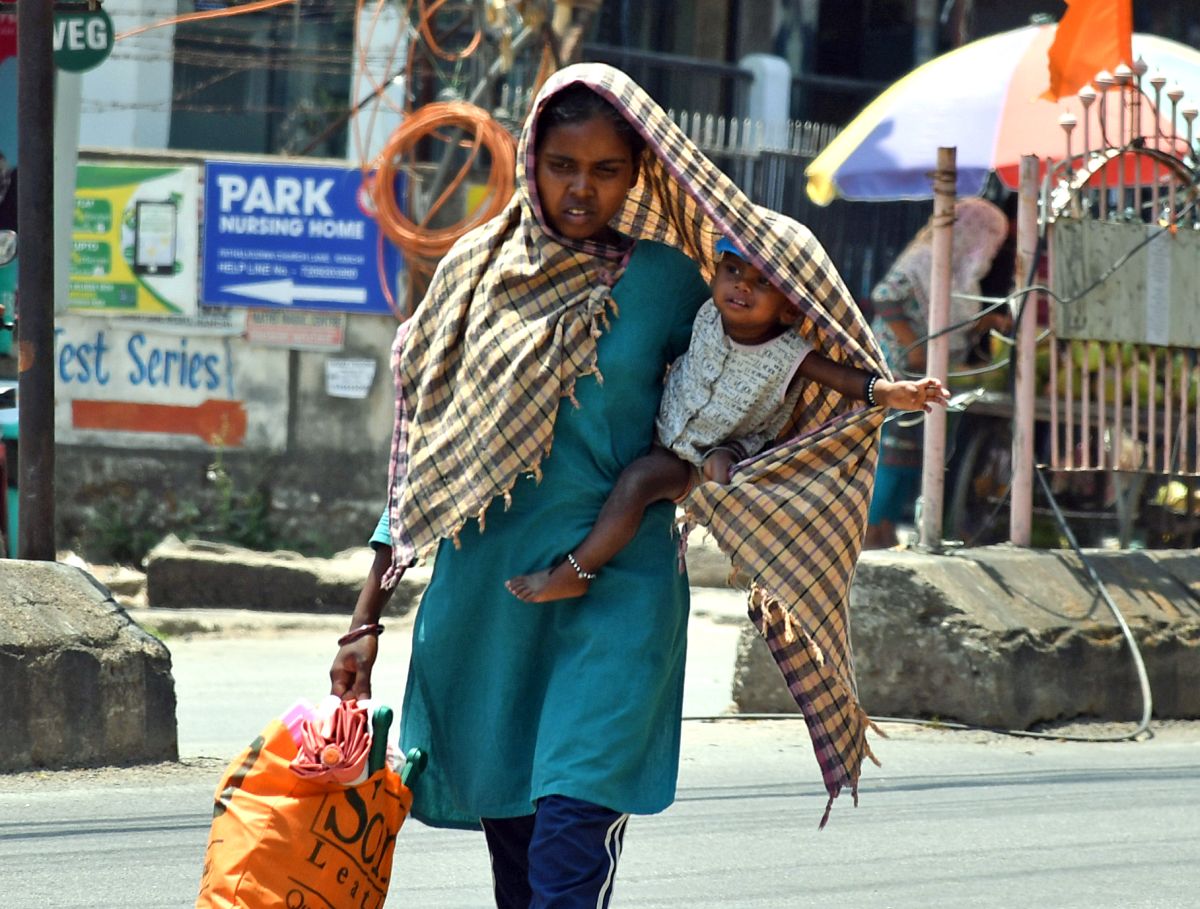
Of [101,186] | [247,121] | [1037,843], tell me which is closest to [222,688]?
[1037,843]

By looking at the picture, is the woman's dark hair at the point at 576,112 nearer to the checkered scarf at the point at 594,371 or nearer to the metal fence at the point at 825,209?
the checkered scarf at the point at 594,371

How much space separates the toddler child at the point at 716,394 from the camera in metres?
2.89

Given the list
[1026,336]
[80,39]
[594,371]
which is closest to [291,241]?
[80,39]

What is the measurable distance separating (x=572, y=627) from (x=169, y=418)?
791cm

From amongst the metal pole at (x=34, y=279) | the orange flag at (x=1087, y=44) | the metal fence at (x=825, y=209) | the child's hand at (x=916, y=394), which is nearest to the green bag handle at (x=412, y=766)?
the child's hand at (x=916, y=394)

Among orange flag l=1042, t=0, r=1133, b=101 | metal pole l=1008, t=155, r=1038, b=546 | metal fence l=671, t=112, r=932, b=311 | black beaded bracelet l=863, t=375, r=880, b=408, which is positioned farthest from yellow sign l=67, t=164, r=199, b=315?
black beaded bracelet l=863, t=375, r=880, b=408

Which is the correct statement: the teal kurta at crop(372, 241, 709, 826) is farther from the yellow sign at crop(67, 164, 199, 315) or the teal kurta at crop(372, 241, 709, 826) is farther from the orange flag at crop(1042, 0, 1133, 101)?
the yellow sign at crop(67, 164, 199, 315)

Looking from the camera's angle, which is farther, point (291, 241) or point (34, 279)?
point (291, 241)

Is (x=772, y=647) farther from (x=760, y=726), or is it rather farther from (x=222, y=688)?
(x=222, y=688)

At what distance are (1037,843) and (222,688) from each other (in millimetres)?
3356

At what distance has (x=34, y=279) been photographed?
18.2 ft

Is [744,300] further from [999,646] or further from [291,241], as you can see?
[291,241]

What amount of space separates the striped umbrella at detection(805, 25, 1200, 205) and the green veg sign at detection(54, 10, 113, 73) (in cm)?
408

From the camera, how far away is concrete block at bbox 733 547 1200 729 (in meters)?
6.17
